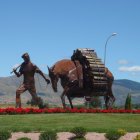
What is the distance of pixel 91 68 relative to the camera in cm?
3875

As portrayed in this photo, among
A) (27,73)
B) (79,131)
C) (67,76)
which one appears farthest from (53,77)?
(79,131)

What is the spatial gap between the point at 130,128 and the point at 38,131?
4.47m

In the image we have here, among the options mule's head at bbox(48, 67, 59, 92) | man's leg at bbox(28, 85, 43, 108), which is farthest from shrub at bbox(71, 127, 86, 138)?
mule's head at bbox(48, 67, 59, 92)

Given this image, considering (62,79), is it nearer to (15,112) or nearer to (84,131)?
A: (15,112)

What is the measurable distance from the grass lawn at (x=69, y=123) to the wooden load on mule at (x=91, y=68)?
9250 millimetres

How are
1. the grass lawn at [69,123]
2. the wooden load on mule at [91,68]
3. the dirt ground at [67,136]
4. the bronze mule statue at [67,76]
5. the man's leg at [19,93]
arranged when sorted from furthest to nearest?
1. the wooden load on mule at [91,68]
2. the bronze mule statue at [67,76]
3. the man's leg at [19,93]
4. the grass lawn at [69,123]
5. the dirt ground at [67,136]

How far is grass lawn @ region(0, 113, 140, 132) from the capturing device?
23197 mm

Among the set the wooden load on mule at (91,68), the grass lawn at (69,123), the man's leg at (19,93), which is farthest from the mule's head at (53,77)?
the grass lawn at (69,123)

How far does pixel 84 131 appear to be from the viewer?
2123cm

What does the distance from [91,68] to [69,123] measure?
13.5 metres

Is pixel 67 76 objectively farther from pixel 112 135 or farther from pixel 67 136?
pixel 112 135

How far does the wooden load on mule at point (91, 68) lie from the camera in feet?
127

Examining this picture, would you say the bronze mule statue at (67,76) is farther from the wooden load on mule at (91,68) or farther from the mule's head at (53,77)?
the wooden load on mule at (91,68)

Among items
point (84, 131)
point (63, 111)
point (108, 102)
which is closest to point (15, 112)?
point (63, 111)
